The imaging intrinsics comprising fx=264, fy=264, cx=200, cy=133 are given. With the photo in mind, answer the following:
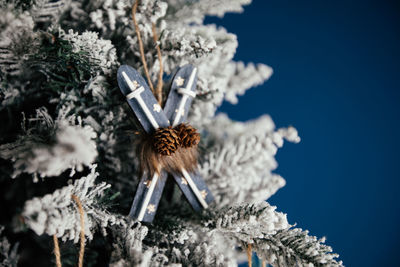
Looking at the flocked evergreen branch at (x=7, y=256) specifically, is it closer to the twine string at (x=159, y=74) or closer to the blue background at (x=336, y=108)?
the twine string at (x=159, y=74)

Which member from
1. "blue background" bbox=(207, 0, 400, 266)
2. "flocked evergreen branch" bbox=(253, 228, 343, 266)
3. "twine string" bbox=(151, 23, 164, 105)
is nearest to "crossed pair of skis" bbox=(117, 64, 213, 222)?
"twine string" bbox=(151, 23, 164, 105)

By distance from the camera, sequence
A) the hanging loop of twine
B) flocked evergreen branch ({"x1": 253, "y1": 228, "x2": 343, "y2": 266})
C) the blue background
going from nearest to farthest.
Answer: flocked evergreen branch ({"x1": 253, "y1": 228, "x2": 343, "y2": 266})
the hanging loop of twine
the blue background

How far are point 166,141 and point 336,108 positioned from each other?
73 cm

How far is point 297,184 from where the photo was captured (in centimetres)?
101

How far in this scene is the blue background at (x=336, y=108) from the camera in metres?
0.95

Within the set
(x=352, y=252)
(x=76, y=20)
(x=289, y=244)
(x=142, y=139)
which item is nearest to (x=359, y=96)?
(x=352, y=252)

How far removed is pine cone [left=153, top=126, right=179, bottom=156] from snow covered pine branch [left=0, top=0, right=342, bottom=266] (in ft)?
0.27

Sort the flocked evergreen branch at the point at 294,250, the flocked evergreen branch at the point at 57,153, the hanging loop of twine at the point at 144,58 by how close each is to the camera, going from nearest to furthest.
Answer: the flocked evergreen branch at the point at 57,153
the flocked evergreen branch at the point at 294,250
the hanging loop of twine at the point at 144,58

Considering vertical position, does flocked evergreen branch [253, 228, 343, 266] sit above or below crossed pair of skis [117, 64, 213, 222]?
below

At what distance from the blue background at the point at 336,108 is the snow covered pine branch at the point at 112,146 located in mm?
307

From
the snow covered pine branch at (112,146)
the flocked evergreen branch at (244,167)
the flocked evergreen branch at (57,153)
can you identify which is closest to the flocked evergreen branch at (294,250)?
the snow covered pine branch at (112,146)

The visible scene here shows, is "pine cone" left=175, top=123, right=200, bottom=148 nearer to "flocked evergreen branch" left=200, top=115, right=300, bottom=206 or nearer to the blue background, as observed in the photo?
"flocked evergreen branch" left=200, top=115, right=300, bottom=206

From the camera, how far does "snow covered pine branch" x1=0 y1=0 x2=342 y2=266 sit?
1.47ft

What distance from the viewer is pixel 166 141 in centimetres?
55
